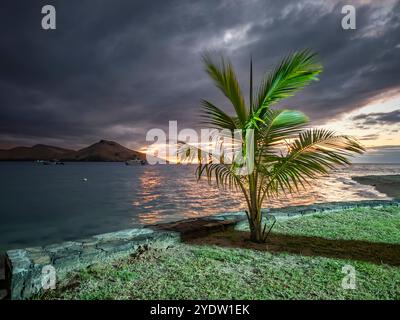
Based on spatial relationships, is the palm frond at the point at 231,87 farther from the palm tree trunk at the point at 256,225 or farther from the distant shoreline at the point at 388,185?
the distant shoreline at the point at 388,185

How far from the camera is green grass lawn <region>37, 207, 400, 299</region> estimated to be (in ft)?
9.37

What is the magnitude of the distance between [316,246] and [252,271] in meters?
1.68

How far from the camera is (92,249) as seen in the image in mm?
3709

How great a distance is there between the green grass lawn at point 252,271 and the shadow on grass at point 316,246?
0.05ft

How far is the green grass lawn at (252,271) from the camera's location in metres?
2.86

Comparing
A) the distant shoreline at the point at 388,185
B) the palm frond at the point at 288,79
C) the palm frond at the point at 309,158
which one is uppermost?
the palm frond at the point at 288,79
